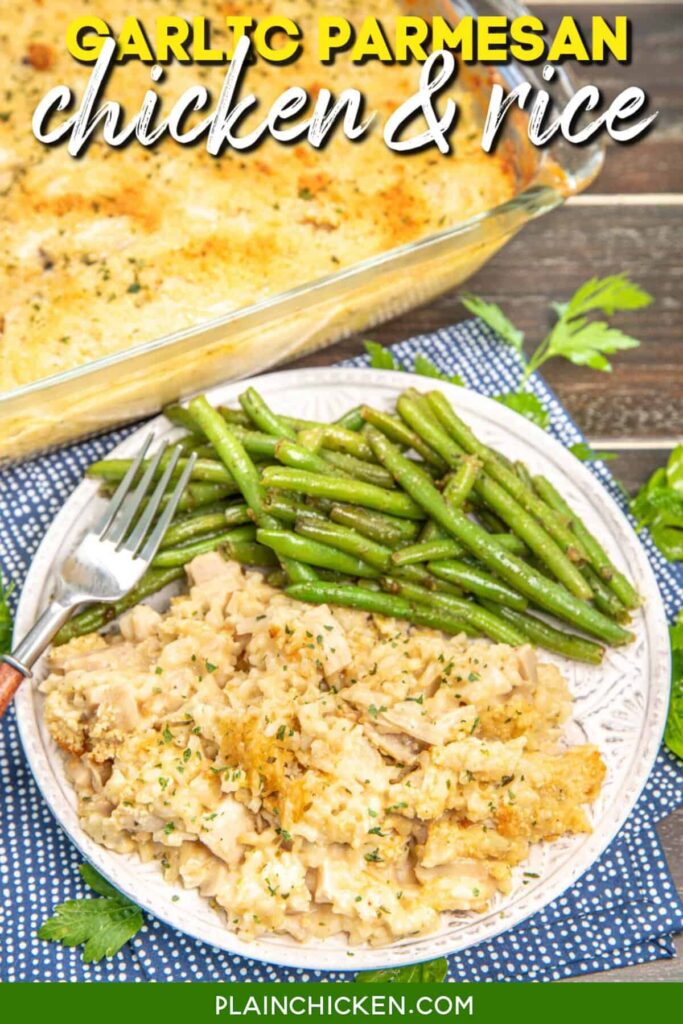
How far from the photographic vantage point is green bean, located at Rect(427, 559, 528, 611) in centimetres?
477

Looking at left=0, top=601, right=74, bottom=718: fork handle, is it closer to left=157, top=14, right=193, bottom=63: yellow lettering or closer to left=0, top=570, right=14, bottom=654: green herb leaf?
left=0, top=570, right=14, bottom=654: green herb leaf

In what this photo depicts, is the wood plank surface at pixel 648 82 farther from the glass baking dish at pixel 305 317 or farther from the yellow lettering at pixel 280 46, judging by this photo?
the yellow lettering at pixel 280 46

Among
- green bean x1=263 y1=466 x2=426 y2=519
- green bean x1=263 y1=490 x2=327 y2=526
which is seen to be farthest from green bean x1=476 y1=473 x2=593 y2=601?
green bean x1=263 y1=490 x2=327 y2=526

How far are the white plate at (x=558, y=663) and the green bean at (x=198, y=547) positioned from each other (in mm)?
416

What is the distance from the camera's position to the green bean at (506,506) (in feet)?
15.8

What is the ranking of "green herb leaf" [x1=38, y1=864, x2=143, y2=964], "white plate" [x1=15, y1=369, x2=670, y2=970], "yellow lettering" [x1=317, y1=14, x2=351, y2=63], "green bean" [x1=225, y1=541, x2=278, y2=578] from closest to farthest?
"white plate" [x1=15, y1=369, x2=670, y2=970], "green herb leaf" [x1=38, y1=864, x2=143, y2=964], "green bean" [x1=225, y1=541, x2=278, y2=578], "yellow lettering" [x1=317, y1=14, x2=351, y2=63]

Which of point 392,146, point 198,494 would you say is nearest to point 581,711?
point 198,494

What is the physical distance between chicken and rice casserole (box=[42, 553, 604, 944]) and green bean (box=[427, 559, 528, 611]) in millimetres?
285

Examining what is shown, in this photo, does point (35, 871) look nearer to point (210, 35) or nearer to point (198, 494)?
point (198, 494)

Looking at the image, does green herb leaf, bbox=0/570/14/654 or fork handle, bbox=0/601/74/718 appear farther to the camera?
green herb leaf, bbox=0/570/14/654

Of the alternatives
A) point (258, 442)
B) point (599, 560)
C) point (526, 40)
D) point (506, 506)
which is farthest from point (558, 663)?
point (526, 40)

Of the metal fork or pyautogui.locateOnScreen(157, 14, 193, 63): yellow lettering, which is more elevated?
pyautogui.locateOnScreen(157, 14, 193, 63): yellow lettering

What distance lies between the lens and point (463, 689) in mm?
4391

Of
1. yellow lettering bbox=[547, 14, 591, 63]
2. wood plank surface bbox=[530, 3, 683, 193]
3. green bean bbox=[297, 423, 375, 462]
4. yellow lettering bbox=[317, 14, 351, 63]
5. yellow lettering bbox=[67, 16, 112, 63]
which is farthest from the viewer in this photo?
wood plank surface bbox=[530, 3, 683, 193]
